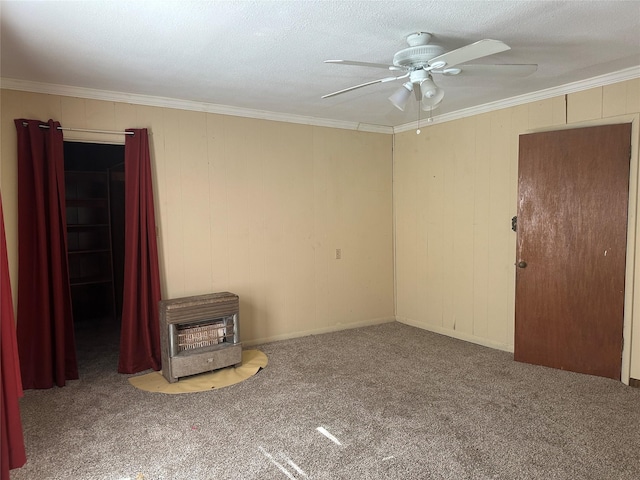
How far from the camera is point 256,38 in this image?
2.52 m

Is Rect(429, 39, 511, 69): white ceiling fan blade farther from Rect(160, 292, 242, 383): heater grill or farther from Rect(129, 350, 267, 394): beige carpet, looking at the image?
Rect(129, 350, 267, 394): beige carpet

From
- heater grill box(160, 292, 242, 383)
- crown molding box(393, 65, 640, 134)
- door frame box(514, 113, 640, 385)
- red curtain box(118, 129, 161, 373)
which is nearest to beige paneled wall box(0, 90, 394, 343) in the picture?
red curtain box(118, 129, 161, 373)

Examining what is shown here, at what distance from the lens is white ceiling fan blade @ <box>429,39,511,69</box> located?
2.03 m

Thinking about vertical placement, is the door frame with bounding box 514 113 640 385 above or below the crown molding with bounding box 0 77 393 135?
below

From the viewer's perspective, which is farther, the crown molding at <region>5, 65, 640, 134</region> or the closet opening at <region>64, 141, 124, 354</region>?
the closet opening at <region>64, 141, 124, 354</region>

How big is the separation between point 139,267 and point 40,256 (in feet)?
2.35

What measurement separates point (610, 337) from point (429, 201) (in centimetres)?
213

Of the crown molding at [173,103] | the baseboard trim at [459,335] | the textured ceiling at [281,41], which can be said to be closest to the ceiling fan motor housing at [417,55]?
the textured ceiling at [281,41]

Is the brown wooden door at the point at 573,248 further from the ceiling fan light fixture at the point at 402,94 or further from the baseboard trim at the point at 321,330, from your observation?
the baseboard trim at the point at 321,330

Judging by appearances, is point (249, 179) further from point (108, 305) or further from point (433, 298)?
point (108, 305)

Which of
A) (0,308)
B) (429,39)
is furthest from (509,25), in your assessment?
(0,308)

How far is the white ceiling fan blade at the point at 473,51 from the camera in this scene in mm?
2027

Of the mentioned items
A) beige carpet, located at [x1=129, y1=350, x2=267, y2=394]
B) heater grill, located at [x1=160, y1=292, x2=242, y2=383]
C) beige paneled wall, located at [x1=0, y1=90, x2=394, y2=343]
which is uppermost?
beige paneled wall, located at [x1=0, y1=90, x2=394, y2=343]

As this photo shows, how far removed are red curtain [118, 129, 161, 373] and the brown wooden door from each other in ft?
10.4
